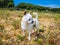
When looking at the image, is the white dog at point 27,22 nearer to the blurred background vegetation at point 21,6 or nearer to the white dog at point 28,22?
the white dog at point 28,22

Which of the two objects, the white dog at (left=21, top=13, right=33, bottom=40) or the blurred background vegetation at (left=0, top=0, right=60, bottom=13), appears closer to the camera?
the white dog at (left=21, top=13, right=33, bottom=40)

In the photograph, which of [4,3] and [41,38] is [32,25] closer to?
[41,38]

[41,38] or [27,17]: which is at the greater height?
[27,17]

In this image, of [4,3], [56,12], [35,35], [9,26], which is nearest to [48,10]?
[56,12]

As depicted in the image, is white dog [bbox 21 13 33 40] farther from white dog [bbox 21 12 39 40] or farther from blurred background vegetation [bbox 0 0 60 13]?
blurred background vegetation [bbox 0 0 60 13]

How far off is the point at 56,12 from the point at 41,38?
884 centimetres

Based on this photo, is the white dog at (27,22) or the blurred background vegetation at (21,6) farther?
the blurred background vegetation at (21,6)

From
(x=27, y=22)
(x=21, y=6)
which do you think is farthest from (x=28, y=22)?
(x=21, y=6)

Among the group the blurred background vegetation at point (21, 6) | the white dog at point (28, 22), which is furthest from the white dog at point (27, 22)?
the blurred background vegetation at point (21, 6)

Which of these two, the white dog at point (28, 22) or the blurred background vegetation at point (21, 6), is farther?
the blurred background vegetation at point (21, 6)

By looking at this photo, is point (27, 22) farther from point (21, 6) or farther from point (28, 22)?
point (21, 6)

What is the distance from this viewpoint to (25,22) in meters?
10.2

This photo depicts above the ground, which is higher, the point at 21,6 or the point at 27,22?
the point at 27,22

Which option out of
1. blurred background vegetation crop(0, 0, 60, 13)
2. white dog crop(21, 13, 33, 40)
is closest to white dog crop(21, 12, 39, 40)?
white dog crop(21, 13, 33, 40)
